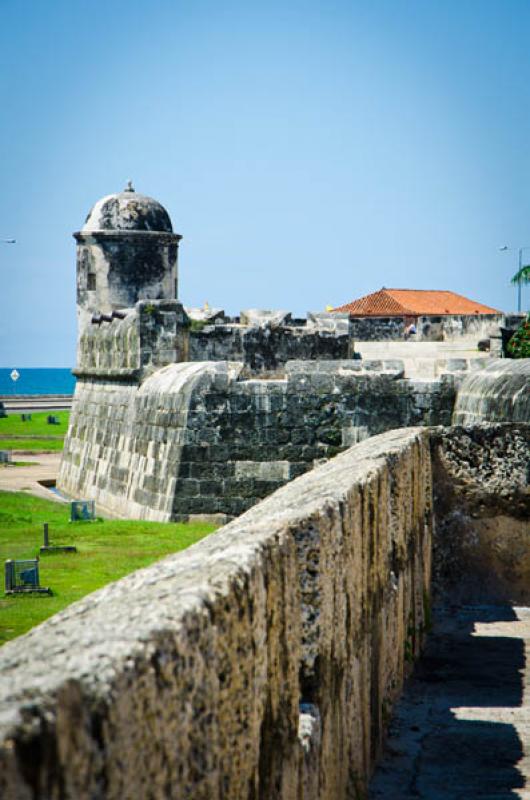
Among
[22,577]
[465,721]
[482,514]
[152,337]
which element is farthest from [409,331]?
[465,721]

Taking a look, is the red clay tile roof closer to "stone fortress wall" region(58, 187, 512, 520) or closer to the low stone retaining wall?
"stone fortress wall" region(58, 187, 512, 520)

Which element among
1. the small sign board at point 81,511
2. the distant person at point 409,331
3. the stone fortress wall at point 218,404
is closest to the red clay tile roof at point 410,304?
the distant person at point 409,331

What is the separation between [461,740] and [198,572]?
114 inches

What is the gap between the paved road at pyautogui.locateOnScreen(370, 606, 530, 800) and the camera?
4.66 metres

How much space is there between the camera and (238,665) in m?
2.63

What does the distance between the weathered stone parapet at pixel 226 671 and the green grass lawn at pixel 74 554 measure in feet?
14.8

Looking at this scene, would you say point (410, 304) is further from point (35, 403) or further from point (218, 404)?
point (218, 404)

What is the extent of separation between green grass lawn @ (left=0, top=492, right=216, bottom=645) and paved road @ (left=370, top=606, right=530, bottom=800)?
304 cm

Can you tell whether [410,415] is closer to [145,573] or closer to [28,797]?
[145,573]

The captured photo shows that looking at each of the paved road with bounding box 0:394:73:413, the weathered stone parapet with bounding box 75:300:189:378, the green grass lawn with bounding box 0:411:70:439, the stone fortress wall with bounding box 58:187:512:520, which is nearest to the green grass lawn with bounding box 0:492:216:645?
the stone fortress wall with bounding box 58:187:512:520

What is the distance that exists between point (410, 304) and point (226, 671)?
209 feet

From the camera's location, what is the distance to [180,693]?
220 cm

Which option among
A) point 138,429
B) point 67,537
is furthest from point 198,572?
point 138,429

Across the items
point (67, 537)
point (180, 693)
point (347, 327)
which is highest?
point (347, 327)
